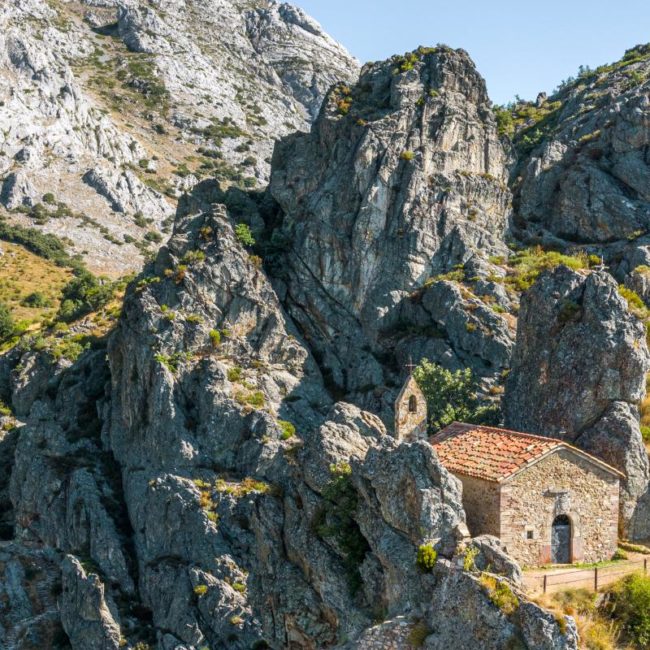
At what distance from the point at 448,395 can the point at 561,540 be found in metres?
23.4

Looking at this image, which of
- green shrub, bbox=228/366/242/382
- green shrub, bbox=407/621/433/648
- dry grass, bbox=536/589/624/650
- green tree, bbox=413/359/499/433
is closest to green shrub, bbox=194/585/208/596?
green shrub, bbox=228/366/242/382

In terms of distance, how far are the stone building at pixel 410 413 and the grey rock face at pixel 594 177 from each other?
110 ft

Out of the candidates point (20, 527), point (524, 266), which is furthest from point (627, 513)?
point (20, 527)

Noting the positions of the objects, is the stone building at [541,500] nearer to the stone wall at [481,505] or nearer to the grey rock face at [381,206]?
the stone wall at [481,505]

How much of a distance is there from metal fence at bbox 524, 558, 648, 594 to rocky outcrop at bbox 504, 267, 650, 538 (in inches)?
283

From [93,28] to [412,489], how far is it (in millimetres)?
165225

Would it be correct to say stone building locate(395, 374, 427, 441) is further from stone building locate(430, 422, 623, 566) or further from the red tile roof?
stone building locate(430, 422, 623, 566)

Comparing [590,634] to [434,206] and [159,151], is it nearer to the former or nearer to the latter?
[434,206]

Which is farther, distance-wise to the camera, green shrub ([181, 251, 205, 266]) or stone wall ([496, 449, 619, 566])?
green shrub ([181, 251, 205, 266])

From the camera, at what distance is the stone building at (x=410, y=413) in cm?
3675

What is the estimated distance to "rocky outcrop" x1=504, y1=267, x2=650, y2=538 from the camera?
1332 inches

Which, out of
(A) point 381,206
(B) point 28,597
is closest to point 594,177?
(A) point 381,206

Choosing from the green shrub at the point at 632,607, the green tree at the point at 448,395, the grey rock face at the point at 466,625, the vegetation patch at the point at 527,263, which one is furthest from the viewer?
the vegetation patch at the point at 527,263

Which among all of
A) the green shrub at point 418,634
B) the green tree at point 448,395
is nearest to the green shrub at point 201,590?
the green tree at point 448,395
